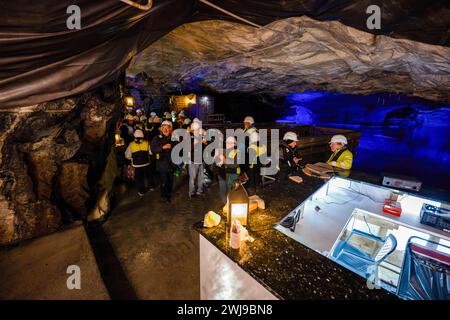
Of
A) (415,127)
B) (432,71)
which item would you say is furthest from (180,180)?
(415,127)

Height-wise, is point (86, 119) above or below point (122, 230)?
above

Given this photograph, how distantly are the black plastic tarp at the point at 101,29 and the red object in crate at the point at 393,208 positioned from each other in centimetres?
251

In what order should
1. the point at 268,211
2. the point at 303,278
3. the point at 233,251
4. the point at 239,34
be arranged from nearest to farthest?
the point at 303,278 < the point at 233,251 < the point at 268,211 < the point at 239,34

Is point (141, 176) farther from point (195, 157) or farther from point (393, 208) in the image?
point (393, 208)

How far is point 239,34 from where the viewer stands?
4621mm

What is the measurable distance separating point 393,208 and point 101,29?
14.6 ft

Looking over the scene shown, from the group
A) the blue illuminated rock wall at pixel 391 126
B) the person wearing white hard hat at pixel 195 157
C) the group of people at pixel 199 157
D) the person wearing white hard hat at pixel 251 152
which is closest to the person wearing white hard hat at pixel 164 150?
the group of people at pixel 199 157

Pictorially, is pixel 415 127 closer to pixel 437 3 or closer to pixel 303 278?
pixel 437 3

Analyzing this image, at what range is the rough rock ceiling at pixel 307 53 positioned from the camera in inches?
160

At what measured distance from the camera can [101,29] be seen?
2.41 metres

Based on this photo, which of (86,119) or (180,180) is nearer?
(86,119)

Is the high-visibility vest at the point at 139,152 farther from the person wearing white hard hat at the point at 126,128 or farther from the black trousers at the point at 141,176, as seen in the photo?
the person wearing white hard hat at the point at 126,128

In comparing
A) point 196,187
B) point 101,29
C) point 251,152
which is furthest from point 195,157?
point 101,29

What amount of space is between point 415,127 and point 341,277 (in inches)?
790
